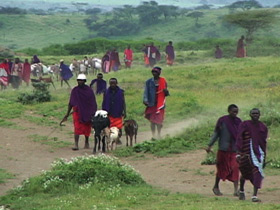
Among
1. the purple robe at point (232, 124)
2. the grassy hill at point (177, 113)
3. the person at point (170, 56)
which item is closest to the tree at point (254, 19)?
Result: the grassy hill at point (177, 113)

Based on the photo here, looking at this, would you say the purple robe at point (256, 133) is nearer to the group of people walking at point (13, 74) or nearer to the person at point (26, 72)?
the group of people walking at point (13, 74)

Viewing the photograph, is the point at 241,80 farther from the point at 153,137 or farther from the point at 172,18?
the point at 172,18

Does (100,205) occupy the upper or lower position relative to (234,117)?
lower

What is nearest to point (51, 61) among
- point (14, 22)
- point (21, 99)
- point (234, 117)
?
point (21, 99)

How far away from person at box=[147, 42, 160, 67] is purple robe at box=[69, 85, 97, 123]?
2101 cm

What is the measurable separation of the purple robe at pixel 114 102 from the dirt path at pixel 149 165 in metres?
0.97

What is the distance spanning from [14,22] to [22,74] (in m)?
49.6

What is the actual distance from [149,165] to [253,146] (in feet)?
13.7

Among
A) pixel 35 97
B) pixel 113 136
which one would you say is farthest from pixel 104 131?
pixel 35 97

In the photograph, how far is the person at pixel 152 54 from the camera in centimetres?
3706

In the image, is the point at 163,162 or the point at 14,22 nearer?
the point at 163,162

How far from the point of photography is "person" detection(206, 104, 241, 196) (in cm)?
1109

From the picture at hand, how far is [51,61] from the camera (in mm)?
41750

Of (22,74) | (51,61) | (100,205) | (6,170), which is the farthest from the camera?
(51,61)
